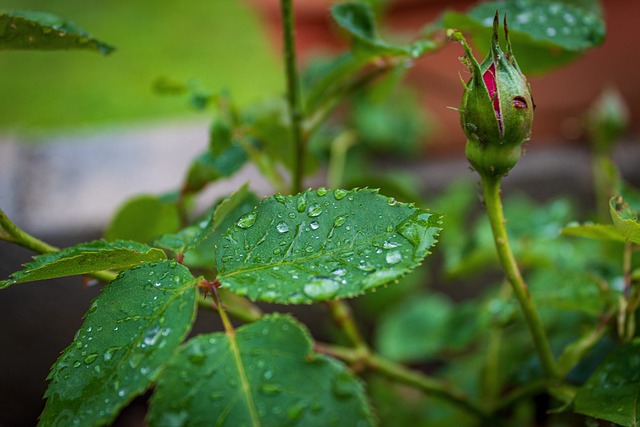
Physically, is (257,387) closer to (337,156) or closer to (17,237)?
(17,237)

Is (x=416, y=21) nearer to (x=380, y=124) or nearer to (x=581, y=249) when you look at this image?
(x=380, y=124)

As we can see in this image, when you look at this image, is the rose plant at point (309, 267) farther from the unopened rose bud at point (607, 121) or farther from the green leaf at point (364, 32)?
the unopened rose bud at point (607, 121)

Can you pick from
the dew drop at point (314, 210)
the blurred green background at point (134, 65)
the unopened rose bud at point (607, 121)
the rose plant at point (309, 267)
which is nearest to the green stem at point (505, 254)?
the rose plant at point (309, 267)

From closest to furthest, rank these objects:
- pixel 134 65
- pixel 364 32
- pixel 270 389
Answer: pixel 270 389 < pixel 364 32 < pixel 134 65

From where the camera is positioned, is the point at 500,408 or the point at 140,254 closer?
the point at 140,254

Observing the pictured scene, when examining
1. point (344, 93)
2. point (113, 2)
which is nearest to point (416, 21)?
point (344, 93)

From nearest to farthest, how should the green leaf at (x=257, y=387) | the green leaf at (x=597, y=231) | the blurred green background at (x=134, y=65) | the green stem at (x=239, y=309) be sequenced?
1. the green leaf at (x=257, y=387)
2. the green leaf at (x=597, y=231)
3. the green stem at (x=239, y=309)
4. the blurred green background at (x=134, y=65)

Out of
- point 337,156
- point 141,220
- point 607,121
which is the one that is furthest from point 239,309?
point 607,121
